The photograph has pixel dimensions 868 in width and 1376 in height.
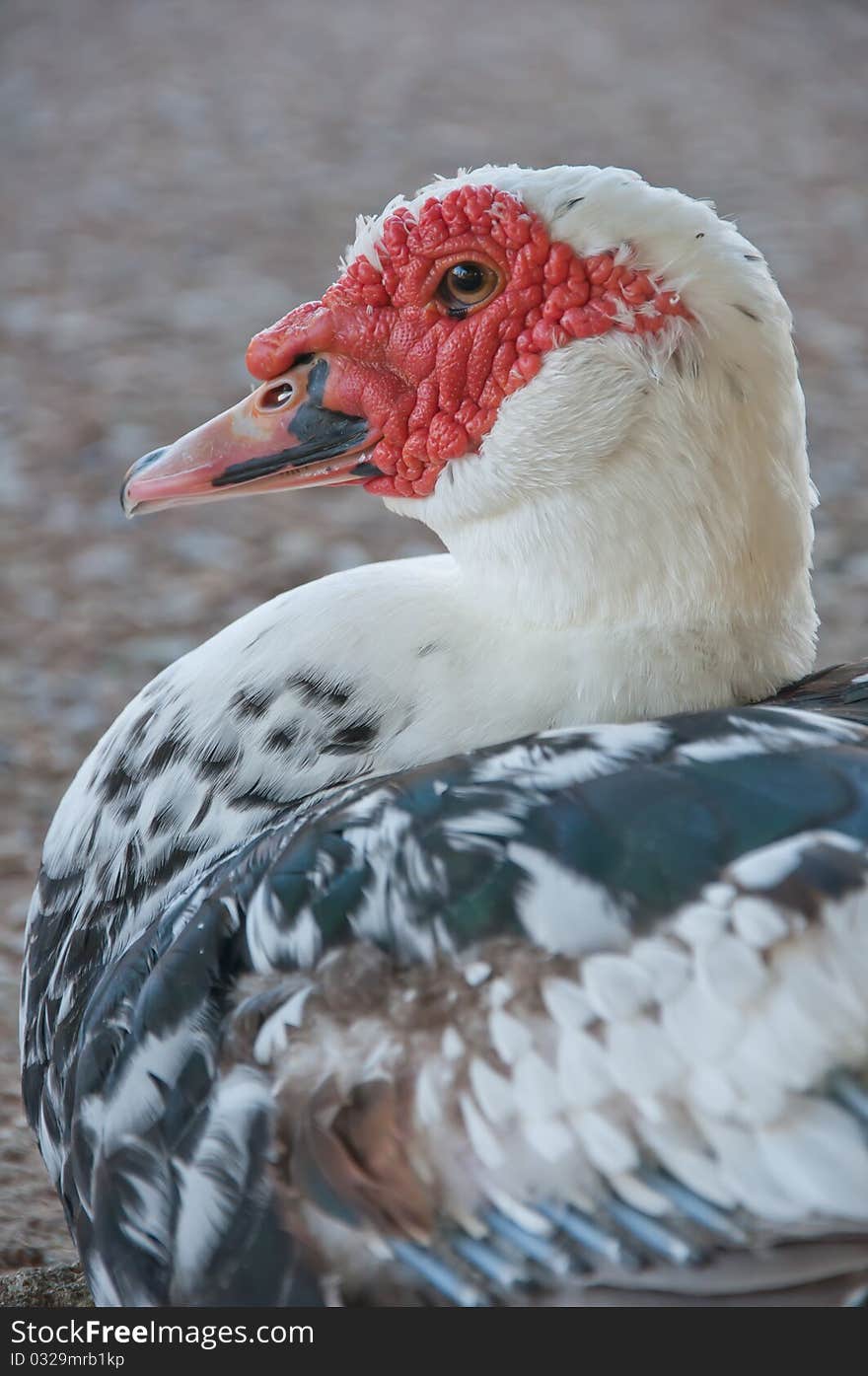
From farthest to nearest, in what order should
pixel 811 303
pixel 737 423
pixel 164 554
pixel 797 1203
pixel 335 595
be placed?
pixel 811 303
pixel 164 554
pixel 335 595
pixel 737 423
pixel 797 1203

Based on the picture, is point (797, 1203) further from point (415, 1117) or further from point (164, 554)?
point (164, 554)

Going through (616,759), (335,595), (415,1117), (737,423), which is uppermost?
(737,423)

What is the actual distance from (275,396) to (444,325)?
24cm

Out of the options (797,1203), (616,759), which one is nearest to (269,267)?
(616,759)

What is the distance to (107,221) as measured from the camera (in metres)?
5.63

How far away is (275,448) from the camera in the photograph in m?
1.96

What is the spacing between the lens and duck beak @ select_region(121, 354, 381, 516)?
6.40 ft

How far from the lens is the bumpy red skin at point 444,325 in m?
1.77

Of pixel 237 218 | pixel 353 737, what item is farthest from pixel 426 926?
pixel 237 218

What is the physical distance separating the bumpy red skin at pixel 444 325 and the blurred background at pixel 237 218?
4.15ft

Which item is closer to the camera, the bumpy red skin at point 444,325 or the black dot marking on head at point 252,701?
the bumpy red skin at point 444,325

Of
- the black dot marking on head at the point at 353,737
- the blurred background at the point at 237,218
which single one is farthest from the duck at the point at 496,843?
the blurred background at the point at 237,218

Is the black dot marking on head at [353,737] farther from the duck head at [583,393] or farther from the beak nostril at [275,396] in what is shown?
the beak nostril at [275,396]

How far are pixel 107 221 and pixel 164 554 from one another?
2.09 m
